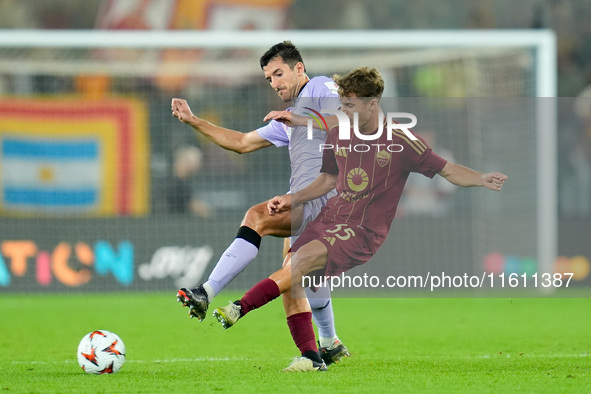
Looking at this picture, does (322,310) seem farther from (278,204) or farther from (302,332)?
(278,204)

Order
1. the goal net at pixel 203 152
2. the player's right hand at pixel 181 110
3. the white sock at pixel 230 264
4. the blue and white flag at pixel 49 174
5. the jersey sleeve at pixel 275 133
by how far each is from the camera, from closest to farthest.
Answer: the white sock at pixel 230 264 < the player's right hand at pixel 181 110 < the jersey sleeve at pixel 275 133 < the goal net at pixel 203 152 < the blue and white flag at pixel 49 174

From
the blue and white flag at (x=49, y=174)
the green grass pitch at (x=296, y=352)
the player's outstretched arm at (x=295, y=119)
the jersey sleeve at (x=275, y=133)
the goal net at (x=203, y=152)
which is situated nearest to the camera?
the green grass pitch at (x=296, y=352)

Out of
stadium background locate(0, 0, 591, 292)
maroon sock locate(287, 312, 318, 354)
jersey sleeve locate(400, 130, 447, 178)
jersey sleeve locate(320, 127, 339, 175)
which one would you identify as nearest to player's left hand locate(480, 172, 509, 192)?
jersey sleeve locate(400, 130, 447, 178)

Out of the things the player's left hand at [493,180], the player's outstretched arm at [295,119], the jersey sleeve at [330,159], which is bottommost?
the player's left hand at [493,180]

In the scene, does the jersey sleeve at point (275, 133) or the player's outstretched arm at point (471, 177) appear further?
the jersey sleeve at point (275, 133)

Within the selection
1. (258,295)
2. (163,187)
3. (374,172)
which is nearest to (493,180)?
(374,172)

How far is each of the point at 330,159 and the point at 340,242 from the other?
575mm

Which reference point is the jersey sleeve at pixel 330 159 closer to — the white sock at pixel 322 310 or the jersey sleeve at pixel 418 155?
the jersey sleeve at pixel 418 155

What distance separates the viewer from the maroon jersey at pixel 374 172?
19.9ft

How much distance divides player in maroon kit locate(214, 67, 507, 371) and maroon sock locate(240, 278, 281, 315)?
23 cm

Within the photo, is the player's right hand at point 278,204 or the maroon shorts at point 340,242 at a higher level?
the player's right hand at point 278,204

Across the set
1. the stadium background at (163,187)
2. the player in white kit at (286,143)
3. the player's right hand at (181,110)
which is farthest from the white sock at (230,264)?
the stadium background at (163,187)

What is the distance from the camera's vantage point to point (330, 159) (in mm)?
6277

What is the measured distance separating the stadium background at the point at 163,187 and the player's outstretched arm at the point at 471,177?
22.8 ft
